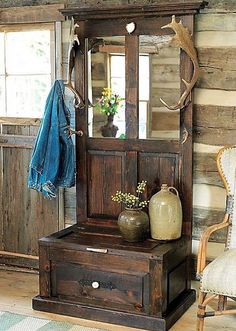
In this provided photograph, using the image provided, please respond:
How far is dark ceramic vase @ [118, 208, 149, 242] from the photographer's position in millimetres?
3760

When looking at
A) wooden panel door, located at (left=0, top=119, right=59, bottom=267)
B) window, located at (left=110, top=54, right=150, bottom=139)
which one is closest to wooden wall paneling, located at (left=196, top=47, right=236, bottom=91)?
window, located at (left=110, top=54, right=150, bottom=139)

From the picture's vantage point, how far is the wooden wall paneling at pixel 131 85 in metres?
4.02

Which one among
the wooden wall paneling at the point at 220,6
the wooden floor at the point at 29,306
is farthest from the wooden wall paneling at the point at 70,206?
the wooden wall paneling at the point at 220,6

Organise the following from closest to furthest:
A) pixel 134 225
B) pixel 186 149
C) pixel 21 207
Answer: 1. pixel 134 225
2. pixel 186 149
3. pixel 21 207

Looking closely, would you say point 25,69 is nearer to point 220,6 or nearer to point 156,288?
point 220,6

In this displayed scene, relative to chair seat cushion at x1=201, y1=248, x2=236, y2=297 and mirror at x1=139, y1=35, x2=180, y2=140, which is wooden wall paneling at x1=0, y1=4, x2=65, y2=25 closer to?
mirror at x1=139, y1=35, x2=180, y2=140

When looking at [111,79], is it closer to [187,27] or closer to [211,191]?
[187,27]

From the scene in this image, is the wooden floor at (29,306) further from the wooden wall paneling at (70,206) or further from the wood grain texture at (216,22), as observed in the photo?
the wood grain texture at (216,22)

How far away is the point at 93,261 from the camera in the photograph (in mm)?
3727

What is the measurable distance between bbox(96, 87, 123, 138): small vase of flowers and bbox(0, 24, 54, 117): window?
50 cm

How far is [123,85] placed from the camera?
161 inches

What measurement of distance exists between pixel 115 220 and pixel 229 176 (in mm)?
914

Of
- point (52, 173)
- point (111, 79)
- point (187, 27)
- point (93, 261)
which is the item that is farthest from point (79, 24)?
point (93, 261)

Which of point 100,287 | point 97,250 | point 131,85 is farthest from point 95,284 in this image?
point 131,85
